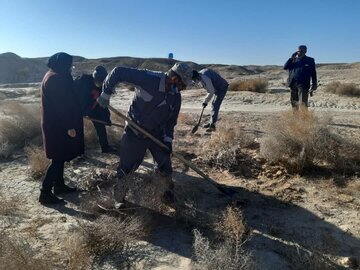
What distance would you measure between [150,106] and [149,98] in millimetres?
107

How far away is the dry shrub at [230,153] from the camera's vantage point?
5930mm

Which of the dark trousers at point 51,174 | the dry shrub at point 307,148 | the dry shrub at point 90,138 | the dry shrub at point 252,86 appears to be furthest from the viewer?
the dry shrub at point 252,86

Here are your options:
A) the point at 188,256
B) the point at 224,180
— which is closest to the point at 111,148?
the point at 224,180

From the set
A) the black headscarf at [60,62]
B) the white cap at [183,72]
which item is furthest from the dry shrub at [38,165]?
the white cap at [183,72]

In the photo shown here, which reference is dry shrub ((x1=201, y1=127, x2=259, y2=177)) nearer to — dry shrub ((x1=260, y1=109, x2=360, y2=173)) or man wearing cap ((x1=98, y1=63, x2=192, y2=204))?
dry shrub ((x1=260, y1=109, x2=360, y2=173))

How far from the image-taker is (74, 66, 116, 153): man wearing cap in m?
6.29

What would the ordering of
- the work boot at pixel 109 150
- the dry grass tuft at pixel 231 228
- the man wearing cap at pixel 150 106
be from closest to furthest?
1. the dry grass tuft at pixel 231 228
2. the man wearing cap at pixel 150 106
3. the work boot at pixel 109 150

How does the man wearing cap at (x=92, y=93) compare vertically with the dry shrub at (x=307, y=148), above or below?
above

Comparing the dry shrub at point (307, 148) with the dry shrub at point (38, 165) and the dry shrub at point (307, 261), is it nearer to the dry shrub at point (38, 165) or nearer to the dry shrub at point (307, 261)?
the dry shrub at point (307, 261)

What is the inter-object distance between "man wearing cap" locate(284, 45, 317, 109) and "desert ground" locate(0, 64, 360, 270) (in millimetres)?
1965

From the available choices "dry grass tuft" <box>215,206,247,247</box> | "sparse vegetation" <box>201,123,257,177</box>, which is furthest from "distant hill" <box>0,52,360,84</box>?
"dry grass tuft" <box>215,206,247,247</box>

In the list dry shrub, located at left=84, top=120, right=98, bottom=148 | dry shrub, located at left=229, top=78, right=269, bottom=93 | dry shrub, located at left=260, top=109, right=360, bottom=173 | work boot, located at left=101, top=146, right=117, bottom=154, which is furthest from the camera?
dry shrub, located at left=229, top=78, right=269, bottom=93

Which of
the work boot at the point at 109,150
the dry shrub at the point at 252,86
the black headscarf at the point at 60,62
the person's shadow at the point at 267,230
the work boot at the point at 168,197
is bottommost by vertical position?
the person's shadow at the point at 267,230

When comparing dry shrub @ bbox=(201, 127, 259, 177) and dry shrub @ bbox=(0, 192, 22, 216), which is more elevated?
dry shrub @ bbox=(201, 127, 259, 177)
